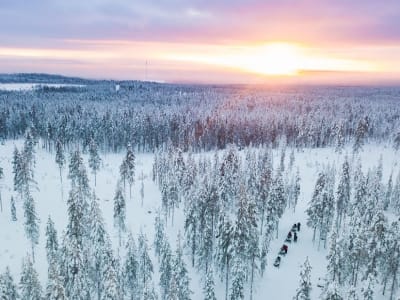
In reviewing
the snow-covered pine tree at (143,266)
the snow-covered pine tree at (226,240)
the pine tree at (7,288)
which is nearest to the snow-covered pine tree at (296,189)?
the snow-covered pine tree at (226,240)

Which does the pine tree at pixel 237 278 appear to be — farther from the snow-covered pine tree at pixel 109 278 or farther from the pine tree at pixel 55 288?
the pine tree at pixel 55 288

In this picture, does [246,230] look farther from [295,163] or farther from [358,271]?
[295,163]

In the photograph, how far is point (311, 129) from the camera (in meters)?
127

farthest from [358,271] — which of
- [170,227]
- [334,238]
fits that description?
[170,227]

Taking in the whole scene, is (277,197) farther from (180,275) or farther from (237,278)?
(180,275)

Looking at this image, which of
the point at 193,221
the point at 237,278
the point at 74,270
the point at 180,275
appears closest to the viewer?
the point at 74,270

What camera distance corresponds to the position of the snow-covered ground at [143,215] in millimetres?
50656

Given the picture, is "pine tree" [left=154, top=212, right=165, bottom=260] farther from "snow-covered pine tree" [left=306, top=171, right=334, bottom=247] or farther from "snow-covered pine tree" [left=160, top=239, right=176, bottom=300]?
"snow-covered pine tree" [left=306, top=171, right=334, bottom=247]

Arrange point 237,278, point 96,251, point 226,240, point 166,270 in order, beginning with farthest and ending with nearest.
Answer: point 166,270 < point 226,240 < point 96,251 < point 237,278

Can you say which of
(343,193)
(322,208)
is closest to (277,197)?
(322,208)

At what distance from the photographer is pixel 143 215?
237 ft

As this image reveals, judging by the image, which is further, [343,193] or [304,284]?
[343,193]

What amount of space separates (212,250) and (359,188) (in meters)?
28.8

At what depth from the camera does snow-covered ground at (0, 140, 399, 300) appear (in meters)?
50.7
